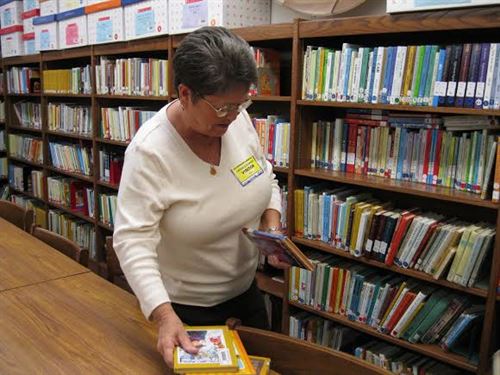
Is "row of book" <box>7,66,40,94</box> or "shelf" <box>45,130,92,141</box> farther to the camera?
"row of book" <box>7,66,40,94</box>

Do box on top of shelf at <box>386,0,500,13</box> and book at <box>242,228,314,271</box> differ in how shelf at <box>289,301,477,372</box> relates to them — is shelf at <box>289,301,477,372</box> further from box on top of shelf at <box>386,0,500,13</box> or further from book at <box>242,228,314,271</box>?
box on top of shelf at <box>386,0,500,13</box>

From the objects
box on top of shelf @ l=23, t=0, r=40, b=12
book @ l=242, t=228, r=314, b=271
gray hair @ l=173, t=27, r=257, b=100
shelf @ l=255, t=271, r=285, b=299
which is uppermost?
box on top of shelf @ l=23, t=0, r=40, b=12

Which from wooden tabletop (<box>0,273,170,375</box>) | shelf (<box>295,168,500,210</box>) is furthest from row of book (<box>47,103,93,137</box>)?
wooden tabletop (<box>0,273,170,375</box>)

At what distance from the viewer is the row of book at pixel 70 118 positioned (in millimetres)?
3713

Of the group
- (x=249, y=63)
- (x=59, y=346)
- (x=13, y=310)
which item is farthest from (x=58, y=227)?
(x=249, y=63)

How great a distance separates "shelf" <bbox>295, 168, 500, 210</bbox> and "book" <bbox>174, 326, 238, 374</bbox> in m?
1.01

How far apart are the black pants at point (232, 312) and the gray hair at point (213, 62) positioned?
0.66 metres

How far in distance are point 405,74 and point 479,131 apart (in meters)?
0.35

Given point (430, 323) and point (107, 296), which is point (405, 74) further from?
point (107, 296)

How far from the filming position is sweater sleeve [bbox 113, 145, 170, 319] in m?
1.14

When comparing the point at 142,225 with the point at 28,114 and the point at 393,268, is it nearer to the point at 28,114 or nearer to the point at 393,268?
Result: the point at 393,268

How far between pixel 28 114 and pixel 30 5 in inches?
40.9

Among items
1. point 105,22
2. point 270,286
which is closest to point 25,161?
point 105,22

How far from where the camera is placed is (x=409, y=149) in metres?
1.96
